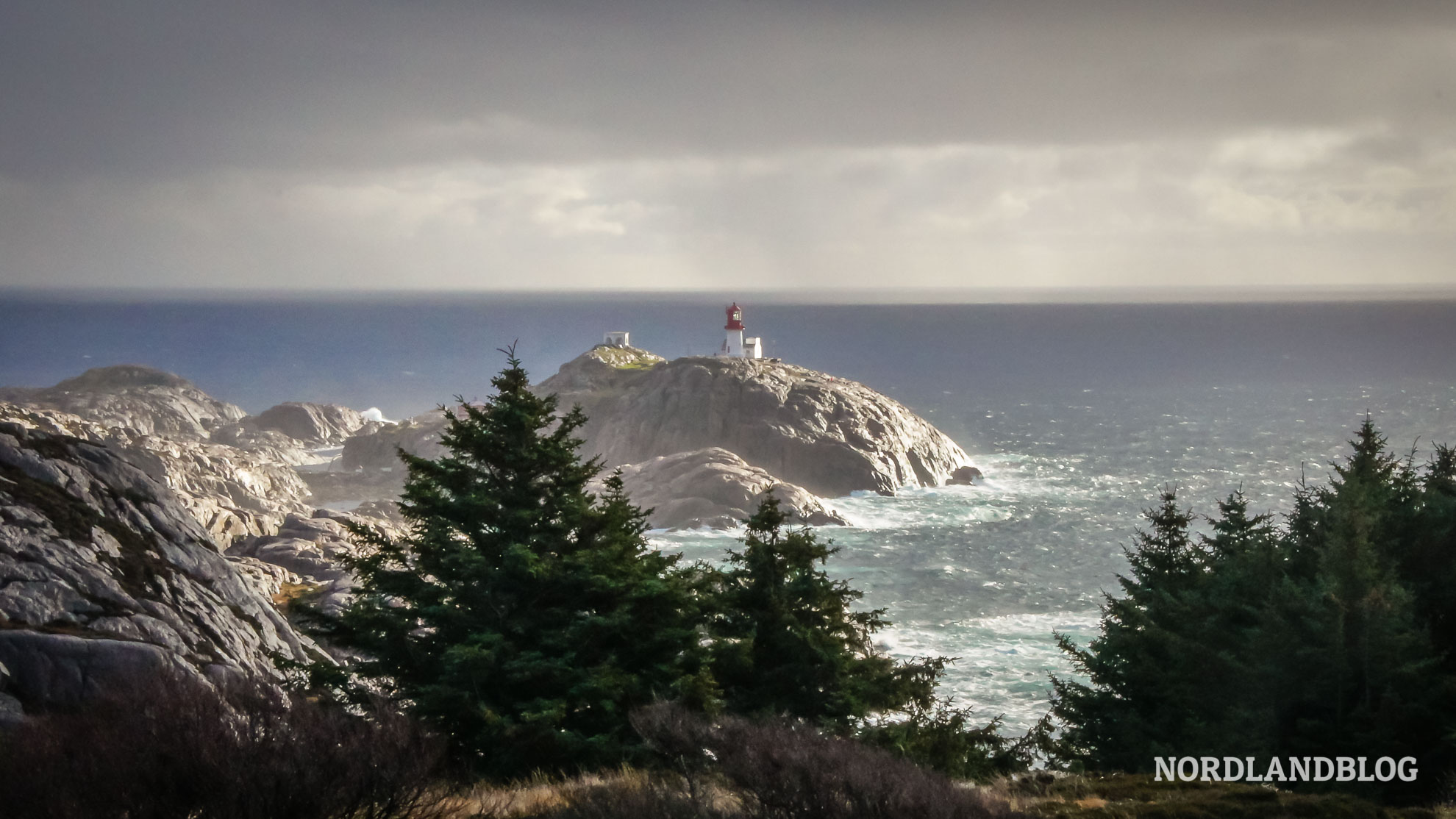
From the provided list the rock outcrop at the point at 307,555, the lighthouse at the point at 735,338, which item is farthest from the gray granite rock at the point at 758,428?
the rock outcrop at the point at 307,555

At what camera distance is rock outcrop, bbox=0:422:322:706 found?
15227 mm

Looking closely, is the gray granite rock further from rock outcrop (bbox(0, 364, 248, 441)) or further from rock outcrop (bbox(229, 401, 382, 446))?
rock outcrop (bbox(0, 364, 248, 441))

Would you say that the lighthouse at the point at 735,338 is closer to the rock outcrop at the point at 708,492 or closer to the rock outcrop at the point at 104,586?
the rock outcrop at the point at 708,492

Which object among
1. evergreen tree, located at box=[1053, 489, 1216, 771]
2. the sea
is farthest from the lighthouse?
evergreen tree, located at box=[1053, 489, 1216, 771]

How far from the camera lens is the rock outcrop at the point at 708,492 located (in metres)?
73.6

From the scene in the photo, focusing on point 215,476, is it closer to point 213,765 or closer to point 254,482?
point 254,482

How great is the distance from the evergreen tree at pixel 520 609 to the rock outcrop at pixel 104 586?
287 centimetres

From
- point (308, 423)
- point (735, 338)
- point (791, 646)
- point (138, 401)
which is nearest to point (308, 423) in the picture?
point (308, 423)

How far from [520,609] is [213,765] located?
7018 mm

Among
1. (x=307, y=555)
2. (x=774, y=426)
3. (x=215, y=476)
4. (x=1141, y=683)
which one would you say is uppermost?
(x=774, y=426)

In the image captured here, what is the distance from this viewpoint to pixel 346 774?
9562 millimetres

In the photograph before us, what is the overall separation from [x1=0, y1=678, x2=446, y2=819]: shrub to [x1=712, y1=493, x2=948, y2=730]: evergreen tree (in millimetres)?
7422

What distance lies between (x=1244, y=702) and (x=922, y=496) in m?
68.8

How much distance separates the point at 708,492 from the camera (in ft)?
251
